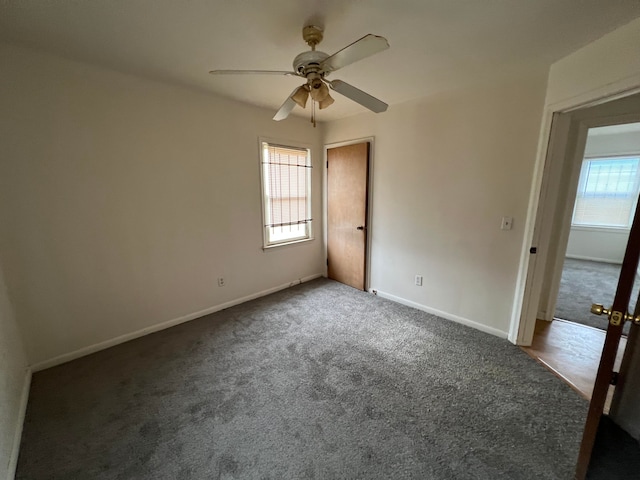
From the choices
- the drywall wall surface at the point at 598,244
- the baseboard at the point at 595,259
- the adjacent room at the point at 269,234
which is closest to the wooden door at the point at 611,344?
the adjacent room at the point at 269,234

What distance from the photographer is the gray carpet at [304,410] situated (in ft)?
4.33

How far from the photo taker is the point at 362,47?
1.23 m

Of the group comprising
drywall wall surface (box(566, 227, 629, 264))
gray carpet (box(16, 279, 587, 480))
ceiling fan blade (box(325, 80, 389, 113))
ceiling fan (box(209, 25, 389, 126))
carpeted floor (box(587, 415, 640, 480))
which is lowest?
gray carpet (box(16, 279, 587, 480))

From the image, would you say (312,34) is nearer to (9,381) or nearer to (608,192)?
(9,381)

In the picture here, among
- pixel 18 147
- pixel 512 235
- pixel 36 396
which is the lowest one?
pixel 36 396

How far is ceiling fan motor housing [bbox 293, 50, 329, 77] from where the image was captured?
142 centimetres

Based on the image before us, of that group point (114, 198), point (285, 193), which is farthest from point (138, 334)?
point (285, 193)

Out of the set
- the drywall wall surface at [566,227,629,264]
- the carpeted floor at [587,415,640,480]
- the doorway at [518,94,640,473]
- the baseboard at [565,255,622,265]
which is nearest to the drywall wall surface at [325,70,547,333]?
the doorway at [518,94,640,473]

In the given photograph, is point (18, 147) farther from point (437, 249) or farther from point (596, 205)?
point (596, 205)

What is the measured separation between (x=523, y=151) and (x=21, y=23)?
351cm

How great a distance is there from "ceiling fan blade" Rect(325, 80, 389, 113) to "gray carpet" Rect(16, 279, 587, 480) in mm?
1919

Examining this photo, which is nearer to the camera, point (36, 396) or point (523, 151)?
point (36, 396)

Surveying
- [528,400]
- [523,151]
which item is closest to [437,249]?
[523,151]

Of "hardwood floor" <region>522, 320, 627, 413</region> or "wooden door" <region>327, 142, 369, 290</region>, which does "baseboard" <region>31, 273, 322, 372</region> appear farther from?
"hardwood floor" <region>522, 320, 627, 413</region>
